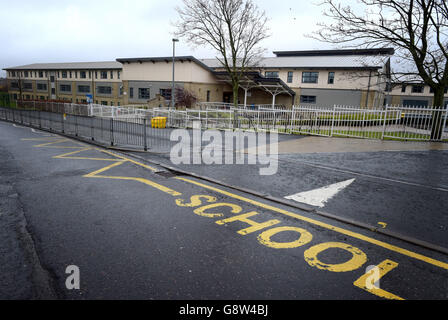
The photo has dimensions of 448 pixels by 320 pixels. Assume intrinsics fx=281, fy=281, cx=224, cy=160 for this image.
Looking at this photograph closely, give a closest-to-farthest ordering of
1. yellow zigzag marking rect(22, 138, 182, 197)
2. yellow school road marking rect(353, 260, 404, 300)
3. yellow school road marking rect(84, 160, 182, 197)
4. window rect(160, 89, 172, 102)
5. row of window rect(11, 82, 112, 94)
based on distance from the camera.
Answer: yellow school road marking rect(353, 260, 404, 300) < yellow school road marking rect(84, 160, 182, 197) < yellow zigzag marking rect(22, 138, 182, 197) < window rect(160, 89, 172, 102) < row of window rect(11, 82, 112, 94)

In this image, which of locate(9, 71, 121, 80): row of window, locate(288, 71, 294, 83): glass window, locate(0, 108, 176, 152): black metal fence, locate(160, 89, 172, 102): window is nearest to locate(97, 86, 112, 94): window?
locate(9, 71, 121, 80): row of window

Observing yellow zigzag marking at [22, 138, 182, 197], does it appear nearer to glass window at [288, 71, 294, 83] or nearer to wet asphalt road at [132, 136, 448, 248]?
wet asphalt road at [132, 136, 448, 248]

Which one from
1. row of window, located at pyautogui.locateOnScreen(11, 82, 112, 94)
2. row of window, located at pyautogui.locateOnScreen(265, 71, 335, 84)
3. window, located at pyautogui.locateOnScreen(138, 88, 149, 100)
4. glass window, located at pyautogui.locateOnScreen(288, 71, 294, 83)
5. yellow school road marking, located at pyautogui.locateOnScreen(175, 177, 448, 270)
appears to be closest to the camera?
yellow school road marking, located at pyautogui.locateOnScreen(175, 177, 448, 270)

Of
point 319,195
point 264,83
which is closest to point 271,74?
point 264,83

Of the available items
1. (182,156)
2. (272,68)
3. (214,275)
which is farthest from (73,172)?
(272,68)

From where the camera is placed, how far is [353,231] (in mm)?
4672

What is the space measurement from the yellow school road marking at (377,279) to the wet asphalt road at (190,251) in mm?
55

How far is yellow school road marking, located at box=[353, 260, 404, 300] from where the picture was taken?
10.2 feet

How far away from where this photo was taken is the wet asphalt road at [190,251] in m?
3.18

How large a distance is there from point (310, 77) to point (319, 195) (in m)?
39.3

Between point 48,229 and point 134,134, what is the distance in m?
10.1

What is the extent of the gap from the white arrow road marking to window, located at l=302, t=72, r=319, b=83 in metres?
37.9

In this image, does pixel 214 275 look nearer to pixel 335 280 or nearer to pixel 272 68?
pixel 335 280

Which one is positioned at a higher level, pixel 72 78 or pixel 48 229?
pixel 72 78
